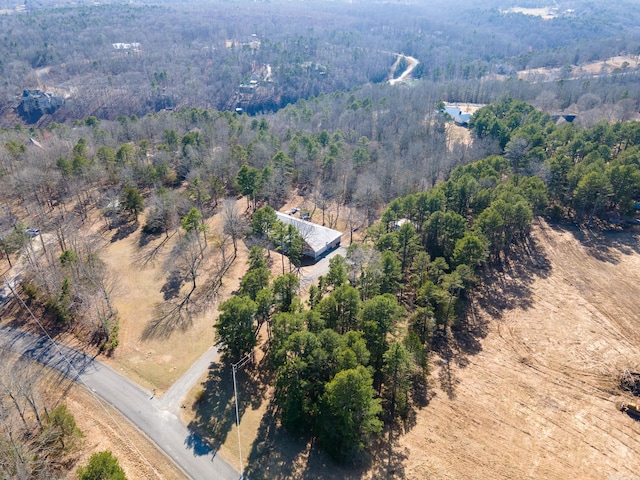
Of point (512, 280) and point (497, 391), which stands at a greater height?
point (512, 280)

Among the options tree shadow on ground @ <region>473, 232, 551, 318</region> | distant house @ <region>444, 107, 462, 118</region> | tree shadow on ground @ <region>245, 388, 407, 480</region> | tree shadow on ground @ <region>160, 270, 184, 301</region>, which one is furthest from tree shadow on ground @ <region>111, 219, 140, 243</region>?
distant house @ <region>444, 107, 462, 118</region>

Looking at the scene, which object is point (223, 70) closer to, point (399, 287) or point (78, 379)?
point (399, 287)

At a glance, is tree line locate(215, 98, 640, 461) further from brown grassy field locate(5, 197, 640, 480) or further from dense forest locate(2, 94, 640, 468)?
brown grassy field locate(5, 197, 640, 480)

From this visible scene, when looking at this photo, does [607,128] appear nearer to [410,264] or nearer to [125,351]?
[410,264]

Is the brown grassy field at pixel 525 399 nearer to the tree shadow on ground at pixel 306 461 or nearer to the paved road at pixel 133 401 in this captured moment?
the tree shadow on ground at pixel 306 461

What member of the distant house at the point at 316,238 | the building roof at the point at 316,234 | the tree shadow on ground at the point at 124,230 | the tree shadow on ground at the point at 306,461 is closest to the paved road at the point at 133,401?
the tree shadow on ground at the point at 306,461

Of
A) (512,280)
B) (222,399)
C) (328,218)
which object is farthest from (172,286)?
(512,280)
